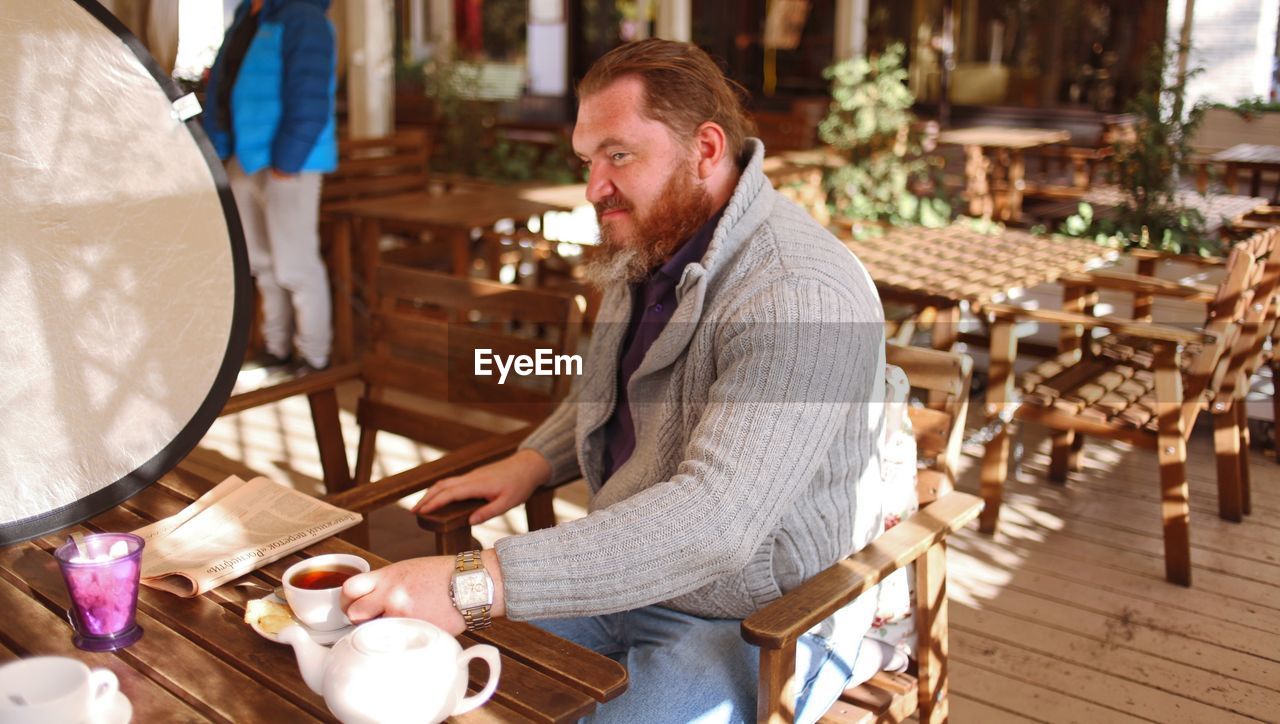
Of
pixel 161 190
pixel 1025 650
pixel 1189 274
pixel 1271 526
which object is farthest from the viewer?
pixel 1189 274

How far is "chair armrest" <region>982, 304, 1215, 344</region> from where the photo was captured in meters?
2.79

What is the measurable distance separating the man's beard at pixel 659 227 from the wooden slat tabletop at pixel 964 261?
60.4 inches

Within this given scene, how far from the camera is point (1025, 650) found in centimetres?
256

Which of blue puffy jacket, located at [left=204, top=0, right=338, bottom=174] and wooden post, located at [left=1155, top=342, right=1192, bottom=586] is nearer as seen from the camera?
wooden post, located at [left=1155, top=342, right=1192, bottom=586]

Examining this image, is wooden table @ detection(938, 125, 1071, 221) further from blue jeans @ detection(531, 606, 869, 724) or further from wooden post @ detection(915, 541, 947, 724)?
blue jeans @ detection(531, 606, 869, 724)

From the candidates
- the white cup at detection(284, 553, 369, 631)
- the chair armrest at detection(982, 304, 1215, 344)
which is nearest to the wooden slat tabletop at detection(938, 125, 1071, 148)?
the chair armrest at detection(982, 304, 1215, 344)

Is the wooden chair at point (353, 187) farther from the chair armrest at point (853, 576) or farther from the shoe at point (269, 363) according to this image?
the chair armrest at point (853, 576)

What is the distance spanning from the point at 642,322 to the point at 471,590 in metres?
0.62

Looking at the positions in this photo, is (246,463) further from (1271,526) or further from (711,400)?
(1271,526)

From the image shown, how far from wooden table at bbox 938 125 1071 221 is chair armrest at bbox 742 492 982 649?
6.44 m

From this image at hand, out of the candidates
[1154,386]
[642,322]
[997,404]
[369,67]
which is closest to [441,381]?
[642,322]

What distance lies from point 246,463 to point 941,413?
2563mm

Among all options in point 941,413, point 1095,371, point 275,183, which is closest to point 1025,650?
point 941,413

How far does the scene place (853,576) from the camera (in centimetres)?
143
